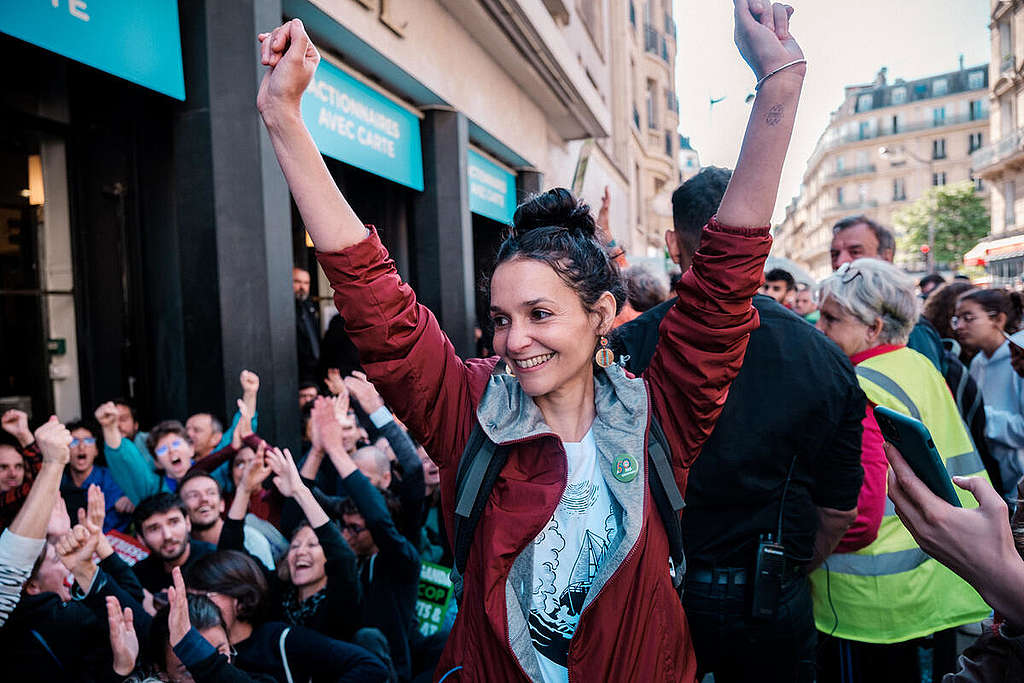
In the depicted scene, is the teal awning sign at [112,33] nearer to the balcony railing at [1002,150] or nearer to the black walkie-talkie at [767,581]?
the black walkie-talkie at [767,581]

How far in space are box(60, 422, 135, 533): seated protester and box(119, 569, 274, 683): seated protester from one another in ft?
5.13

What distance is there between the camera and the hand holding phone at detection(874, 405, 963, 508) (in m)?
1.26

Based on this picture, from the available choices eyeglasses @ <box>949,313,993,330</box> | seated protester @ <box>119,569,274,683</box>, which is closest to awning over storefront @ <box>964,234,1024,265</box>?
eyeglasses @ <box>949,313,993,330</box>

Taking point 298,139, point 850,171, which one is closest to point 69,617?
point 298,139

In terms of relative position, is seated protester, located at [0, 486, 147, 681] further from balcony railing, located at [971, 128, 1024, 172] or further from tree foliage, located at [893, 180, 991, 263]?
tree foliage, located at [893, 180, 991, 263]

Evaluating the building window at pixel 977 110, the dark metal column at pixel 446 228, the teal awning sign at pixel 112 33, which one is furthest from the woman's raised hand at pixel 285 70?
the building window at pixel 977 110

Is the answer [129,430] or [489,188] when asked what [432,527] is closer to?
[129,430]

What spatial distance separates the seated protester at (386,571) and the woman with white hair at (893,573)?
6.12ft

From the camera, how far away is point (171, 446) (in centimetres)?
448

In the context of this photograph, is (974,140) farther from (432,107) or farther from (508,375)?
(508,375)

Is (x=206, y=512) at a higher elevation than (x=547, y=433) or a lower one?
lower

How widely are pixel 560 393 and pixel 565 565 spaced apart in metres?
0.40

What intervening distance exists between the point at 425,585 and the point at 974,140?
7903 centimetres

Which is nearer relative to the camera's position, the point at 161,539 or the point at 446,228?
the point at 161,539
